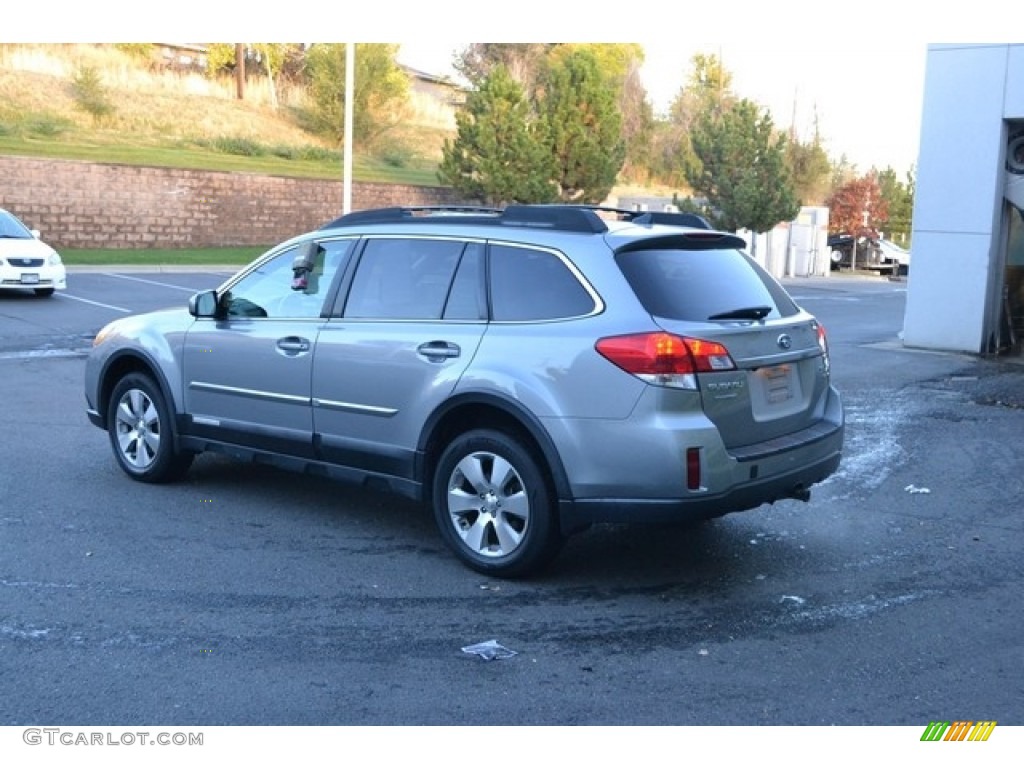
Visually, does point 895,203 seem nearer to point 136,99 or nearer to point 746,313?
point 136,99

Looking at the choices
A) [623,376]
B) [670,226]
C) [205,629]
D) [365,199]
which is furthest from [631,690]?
[365,199]

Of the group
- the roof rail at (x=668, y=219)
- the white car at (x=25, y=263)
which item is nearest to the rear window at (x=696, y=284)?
the roof rail at (x=668, y=219)

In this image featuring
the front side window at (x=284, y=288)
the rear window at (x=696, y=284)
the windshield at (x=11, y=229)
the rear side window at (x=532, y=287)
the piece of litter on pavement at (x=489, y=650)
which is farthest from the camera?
the windshield at (x=11, y=229)

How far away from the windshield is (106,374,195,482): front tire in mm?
13290

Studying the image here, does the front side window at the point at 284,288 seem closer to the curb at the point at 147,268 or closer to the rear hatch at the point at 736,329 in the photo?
the rear hatch at the point at 736,329

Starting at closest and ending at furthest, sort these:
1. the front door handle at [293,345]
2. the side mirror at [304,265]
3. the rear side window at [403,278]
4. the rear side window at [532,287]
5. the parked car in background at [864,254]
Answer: the rear side window at [532,287] < the rear side window at [403,278] < the front door handle at [293,345] < the side mirror at [304,265] < the parked car in background at [864,254]

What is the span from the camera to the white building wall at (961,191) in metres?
15.1

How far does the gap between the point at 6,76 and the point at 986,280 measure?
3793 centimetres

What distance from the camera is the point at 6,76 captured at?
42.1 m

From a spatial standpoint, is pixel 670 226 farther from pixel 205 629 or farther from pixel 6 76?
pixel 6 76

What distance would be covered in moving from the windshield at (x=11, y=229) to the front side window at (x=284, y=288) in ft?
46.3

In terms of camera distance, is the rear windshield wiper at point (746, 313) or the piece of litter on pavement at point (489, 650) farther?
the rear windshield wiper at point (746, 313)

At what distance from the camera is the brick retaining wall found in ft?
103

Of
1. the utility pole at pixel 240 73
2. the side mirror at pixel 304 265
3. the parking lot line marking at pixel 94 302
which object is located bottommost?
the parking lot line marking at pixel 94 302
